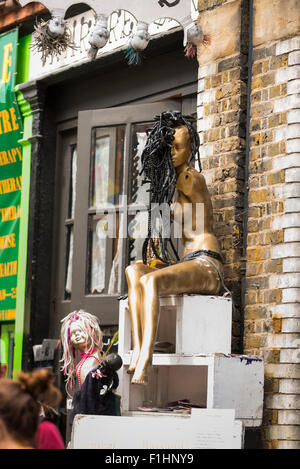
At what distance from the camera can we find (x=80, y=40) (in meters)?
7.77

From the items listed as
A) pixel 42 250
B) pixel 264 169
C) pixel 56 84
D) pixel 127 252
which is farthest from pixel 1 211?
pixel 264 169

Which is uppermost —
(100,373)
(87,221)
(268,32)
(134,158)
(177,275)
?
(268,32)

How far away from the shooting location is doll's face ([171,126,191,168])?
19.0 ft

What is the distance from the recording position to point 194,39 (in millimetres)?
6172

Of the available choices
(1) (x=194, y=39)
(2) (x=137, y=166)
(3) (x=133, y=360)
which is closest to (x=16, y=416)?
(3) (x=133, y=360)

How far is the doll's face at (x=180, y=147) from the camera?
5.80 meters

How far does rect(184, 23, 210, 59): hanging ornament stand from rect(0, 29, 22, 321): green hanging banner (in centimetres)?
243

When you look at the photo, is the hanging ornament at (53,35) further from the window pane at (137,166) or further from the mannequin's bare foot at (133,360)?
the mannequin's bare foot at (133,360)

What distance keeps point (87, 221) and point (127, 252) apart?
446 mm

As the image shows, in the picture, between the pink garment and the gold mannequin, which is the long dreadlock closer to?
the gold mannequin

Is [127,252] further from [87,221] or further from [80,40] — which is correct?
[80,40]

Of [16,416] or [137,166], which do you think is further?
[137,166]

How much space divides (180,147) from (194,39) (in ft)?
2.64

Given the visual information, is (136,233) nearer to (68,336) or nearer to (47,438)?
(68,336)
